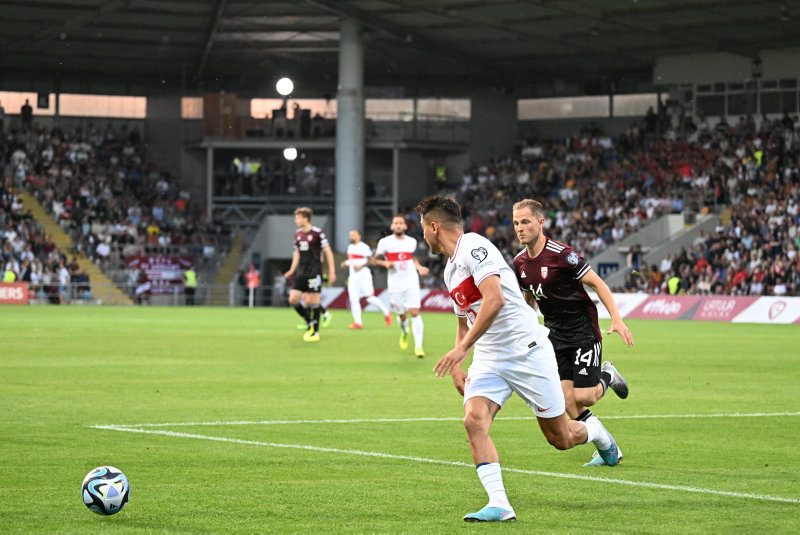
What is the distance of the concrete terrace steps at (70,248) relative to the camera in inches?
2105

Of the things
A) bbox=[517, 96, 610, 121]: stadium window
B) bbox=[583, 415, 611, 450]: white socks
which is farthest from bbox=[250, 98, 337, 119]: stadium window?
bbox=[583, 415, 611, 450]: white socks

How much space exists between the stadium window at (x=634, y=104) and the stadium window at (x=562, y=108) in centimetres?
67

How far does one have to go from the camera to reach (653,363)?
69.4 feet

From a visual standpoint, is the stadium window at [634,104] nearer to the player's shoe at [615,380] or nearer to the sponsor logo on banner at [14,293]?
→ the sponsor logo on banner at [14,293]

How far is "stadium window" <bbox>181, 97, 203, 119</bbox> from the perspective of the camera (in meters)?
65.9

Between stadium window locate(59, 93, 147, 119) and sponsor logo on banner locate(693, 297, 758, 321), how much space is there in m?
39.0

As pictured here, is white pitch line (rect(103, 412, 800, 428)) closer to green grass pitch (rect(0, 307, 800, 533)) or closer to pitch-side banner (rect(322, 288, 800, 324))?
green grass pitch (rect(0, 307, 800, 533))

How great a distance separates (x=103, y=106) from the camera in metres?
67.6

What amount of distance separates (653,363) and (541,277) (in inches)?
454

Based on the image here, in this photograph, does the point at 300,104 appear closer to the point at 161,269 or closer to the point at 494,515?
the point at 161,269

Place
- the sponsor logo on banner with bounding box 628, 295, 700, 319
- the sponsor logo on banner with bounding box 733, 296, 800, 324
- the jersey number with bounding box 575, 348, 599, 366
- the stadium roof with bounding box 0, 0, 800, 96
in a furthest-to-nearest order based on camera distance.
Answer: the stadium roof with bounding box 0, 0, 800, 96 → the sponsor logo on banner with bounding box 628, 295, 700, 319 → the sponsor logo on banner with bounding box 733, 296, 800, 324 → the jersey number with bounding box 575, 348, 599, 366

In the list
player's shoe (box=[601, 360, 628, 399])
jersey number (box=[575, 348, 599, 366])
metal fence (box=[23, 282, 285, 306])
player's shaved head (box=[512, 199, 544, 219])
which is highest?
player's shaved head (box=[512, 199, 544, 219])

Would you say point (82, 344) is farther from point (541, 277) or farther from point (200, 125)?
point (200, 125)

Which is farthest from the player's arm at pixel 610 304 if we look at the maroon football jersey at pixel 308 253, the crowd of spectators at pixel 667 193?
the crowd of spectators at pixel 667 193
